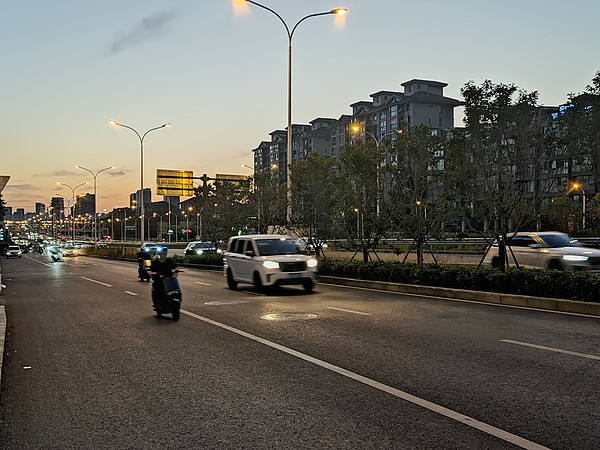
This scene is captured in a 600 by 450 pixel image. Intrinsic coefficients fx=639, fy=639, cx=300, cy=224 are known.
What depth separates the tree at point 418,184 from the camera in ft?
70.3

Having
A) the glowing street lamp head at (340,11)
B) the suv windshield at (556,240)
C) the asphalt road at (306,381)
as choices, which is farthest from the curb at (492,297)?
the glowing street lamp head at (340,11)

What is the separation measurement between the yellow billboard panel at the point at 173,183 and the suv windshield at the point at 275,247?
107 feet

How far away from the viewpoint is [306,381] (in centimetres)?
733

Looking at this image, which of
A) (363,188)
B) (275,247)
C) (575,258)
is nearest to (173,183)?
(363,188)

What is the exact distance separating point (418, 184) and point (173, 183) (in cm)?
3402

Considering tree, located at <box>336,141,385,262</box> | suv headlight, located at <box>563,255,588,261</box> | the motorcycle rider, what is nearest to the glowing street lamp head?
tree, located at <box>336,141,385,262</box>

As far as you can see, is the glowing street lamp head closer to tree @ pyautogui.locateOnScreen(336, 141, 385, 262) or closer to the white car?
tree @ pyautogui.locateOnScreen(336, 141, 385, 262)

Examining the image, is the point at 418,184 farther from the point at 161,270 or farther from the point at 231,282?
the point at 161,270

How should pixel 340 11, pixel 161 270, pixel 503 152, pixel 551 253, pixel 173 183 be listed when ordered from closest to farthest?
1. pixel 161 270
2. pixel 503 152
3. pixel 551 253
4. pixel 340 11
5. pixel 173 183

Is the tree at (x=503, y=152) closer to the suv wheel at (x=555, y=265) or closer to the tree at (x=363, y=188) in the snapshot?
the suv wheel at (x=555, y=265)

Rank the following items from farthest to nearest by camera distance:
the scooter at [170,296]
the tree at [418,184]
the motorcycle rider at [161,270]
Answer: the tree at [418,184]
the motorcycle rider at [161,270]
the scooter at [170,296]

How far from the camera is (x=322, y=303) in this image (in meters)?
16.1

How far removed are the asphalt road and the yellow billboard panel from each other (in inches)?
Result: 1526

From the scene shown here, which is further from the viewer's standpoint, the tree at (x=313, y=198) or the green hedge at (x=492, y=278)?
the tree at (x=313, y=198)
